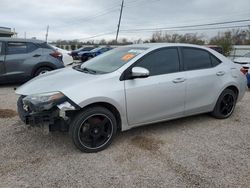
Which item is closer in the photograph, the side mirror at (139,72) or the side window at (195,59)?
the side mirror at (139,72)

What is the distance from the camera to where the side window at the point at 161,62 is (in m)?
3.94

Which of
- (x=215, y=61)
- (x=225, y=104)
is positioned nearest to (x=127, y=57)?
(x=215, y=61)

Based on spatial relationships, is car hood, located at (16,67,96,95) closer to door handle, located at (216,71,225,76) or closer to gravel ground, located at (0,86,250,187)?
gravel ground, located at (0,86,250,187)

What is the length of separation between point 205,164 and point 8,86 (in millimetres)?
6885

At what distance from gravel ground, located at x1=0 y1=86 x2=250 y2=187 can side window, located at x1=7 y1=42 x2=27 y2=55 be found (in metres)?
3.63

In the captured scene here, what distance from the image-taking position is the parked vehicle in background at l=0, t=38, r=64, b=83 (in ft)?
24.3

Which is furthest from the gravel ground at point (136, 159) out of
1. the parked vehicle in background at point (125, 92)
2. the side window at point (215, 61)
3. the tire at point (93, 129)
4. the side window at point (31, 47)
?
the side window at point (31, 47)

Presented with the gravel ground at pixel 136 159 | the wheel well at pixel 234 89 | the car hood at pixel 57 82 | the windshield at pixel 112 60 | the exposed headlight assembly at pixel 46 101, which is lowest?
the gravel ground at pixel 136 159

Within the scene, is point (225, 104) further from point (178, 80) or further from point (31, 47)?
point (31, 47)

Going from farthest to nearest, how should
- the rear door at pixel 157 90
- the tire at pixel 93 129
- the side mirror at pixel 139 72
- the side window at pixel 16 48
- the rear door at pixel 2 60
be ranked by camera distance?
the side window at pixel 16 48
the rear door at pixel 2 60
the rear door at pixel 157 90
the side mirror at pixel 139 72
the tire at pixel 93 129

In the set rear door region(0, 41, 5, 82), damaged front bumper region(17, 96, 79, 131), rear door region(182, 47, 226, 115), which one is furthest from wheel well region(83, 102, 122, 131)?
rear door region(0, 41, 5, 82)

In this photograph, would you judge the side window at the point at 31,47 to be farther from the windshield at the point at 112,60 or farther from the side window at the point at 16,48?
the windshield at the point at 112,60

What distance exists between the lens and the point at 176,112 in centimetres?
423

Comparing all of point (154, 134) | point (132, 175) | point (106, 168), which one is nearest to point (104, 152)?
point (106, 168)
